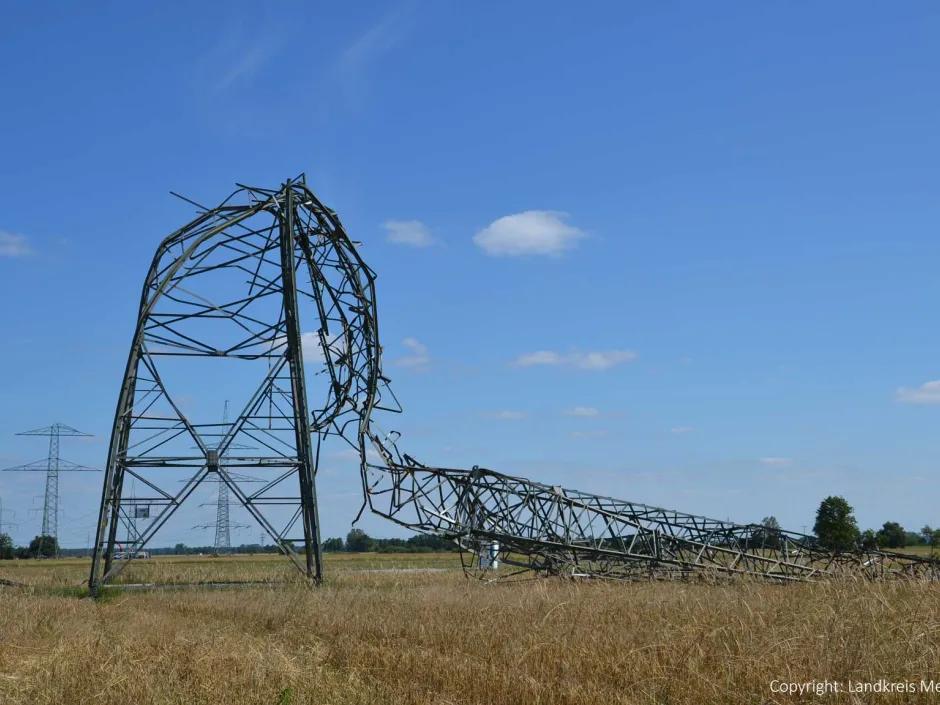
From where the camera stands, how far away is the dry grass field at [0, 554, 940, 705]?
9.45m

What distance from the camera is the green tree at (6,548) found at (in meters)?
107

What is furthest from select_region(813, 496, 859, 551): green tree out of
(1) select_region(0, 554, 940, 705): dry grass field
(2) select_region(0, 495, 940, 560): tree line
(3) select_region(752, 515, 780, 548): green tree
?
(1) select_region(0, 554, 940, 705): dry grass field

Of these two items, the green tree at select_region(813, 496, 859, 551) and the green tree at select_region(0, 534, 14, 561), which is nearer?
the green tree at select_region(813, 496, 859, 551)

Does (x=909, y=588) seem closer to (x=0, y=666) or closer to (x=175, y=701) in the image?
(x=175, y=701)

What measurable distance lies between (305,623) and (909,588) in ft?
30.7

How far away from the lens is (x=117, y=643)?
13.3 m

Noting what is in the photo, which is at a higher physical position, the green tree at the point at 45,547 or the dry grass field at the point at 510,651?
the green tree at the point at 45,547

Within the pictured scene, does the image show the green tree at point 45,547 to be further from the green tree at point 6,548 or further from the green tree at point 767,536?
the green tree at point 767,536

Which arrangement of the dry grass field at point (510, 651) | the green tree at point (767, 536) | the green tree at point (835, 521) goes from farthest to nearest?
the green tree at point (835, 521)
the green tree at point (767, 536)
the dry grass field at point (510, 651)

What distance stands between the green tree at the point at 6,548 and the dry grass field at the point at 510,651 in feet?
328

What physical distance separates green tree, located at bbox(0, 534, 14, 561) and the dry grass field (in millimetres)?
99841

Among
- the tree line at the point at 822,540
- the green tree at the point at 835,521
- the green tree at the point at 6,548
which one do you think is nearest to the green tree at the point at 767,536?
the tree line at the point at 822,540

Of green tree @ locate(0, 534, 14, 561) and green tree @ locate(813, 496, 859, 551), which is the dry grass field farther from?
green tree @ locate(0, 534, 14, 561)

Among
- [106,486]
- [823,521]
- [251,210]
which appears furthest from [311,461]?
[823,521]
